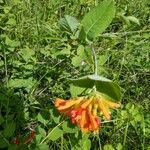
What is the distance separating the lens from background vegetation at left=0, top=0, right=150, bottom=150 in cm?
172

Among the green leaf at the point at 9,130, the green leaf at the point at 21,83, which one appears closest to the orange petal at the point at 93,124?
the green leaf at the point at 9,130

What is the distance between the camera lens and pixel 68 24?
57.2 inches

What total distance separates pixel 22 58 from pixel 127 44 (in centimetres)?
62

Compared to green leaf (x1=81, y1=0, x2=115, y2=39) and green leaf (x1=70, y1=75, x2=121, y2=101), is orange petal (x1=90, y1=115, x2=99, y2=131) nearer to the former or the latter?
green leaf (x1=70, y1=75, x2=121, y2=101)

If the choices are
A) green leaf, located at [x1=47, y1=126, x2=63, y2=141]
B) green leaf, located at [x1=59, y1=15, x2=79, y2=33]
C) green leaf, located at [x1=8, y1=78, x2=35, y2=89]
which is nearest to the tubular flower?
green leaf, located at [x1=59, y1=15, x2=79, y2=33]

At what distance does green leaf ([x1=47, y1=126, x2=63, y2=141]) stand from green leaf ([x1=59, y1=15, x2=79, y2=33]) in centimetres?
39

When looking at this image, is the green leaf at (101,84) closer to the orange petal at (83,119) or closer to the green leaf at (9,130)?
the orange petal at (83,119)

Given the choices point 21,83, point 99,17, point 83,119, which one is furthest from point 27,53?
point 83,119

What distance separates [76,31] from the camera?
1497mm

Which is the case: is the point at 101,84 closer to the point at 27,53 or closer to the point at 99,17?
the point at 99,17

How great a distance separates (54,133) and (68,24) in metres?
0.43

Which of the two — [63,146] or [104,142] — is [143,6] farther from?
[63,146]

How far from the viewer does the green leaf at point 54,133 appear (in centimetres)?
159

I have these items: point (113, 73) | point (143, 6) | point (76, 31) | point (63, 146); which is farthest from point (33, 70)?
point (143, 6)
